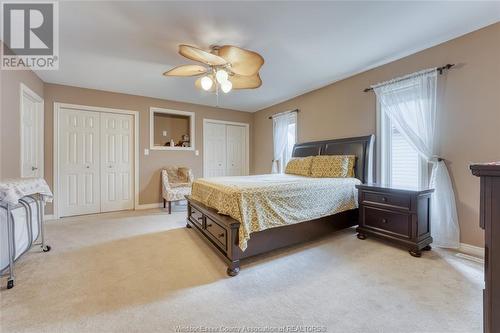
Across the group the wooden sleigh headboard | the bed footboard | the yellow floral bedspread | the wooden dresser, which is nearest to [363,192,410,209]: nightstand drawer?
the yellow floral bedspread

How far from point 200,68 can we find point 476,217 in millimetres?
3536

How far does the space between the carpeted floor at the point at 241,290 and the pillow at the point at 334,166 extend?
1.03 meters

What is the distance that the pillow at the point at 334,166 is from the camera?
3.33 m

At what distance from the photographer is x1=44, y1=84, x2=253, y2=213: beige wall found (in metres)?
3.98

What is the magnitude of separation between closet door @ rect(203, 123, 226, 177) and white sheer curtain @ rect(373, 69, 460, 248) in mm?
3922

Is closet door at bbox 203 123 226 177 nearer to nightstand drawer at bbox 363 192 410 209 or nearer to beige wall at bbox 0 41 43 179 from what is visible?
beige wall at bbox 0 41 43 179

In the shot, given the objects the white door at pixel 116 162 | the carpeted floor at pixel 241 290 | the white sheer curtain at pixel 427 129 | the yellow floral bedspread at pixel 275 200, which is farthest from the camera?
the white door at pixel 116 162

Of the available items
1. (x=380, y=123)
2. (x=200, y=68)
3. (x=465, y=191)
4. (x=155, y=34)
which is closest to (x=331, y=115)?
(x=380, y=123)

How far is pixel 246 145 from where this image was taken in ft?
20.8

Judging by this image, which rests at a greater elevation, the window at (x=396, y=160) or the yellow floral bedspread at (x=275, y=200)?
the window at (x=396, y=160)

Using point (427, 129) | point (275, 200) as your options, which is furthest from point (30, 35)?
point (427, 129)

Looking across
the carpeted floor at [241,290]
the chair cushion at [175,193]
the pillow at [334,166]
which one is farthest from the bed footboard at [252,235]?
the chair cushion at [175,193]

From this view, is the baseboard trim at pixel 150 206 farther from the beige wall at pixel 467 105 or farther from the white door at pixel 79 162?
the beige wall at pixel 467 105

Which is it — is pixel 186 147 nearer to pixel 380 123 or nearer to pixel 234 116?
pixel 234 116
